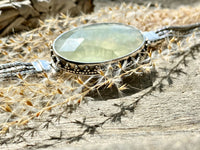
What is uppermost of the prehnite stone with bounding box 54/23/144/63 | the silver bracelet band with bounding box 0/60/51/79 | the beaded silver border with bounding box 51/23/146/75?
the prehnite stone with bounding box 54/23/144/63

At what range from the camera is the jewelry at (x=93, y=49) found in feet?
2.62

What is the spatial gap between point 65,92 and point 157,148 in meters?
0.34

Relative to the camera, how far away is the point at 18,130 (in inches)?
26.9

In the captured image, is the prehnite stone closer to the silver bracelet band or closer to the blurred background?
the silver bracelet band

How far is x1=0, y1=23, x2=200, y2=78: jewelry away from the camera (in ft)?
2.62

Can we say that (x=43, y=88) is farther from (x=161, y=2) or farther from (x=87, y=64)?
(x=161, y=2)

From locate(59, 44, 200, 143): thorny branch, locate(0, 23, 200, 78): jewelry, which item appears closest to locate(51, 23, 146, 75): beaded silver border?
locate(0, 23, 200, 78): jewelry

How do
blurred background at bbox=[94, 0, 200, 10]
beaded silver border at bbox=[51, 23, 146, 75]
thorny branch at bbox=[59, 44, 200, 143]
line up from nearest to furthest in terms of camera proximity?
thorny branch at bbox=[59, 44, 200, 143] → beaded silver border at bbox=[51, 23, 146, 75] → blurred background at bbox=[94, 0, 200, 10]

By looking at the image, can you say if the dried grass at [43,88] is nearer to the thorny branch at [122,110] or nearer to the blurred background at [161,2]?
the thorny branch at [122,110]

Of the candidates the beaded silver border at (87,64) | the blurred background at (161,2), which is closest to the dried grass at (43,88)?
the beaded silver border at (87,64)

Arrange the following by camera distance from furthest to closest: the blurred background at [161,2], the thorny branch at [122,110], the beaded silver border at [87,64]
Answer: the blurred background at [161,2]
the beaded silver border at [87,64]
the thorny branch at [122,110]

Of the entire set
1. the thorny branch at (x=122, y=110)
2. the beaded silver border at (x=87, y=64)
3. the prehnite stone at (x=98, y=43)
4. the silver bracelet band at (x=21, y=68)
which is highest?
the prehnite stone at (x=98, y=43)

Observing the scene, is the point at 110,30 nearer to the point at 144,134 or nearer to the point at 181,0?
→ the point at 144,134

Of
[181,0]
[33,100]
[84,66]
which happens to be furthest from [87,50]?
[181,0]
